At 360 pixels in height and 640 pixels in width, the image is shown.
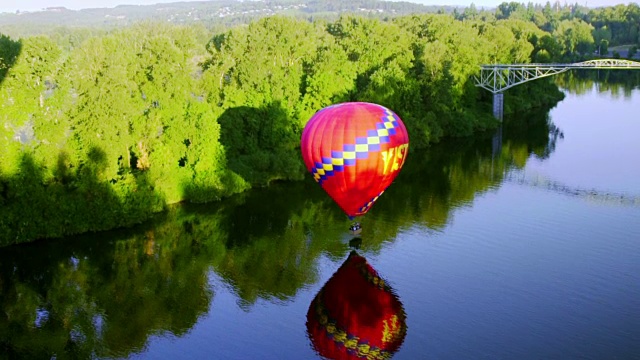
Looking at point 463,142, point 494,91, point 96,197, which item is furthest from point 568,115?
point 96,197

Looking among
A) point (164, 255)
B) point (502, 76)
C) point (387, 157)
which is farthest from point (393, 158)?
point (502, 76)

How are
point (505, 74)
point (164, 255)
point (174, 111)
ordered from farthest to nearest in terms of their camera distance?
1. point (505, 74)
2. point (174, 111)
3. point (164, 255)

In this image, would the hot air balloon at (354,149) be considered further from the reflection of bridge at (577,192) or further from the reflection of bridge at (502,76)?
the reflection of bridge at (502,76)

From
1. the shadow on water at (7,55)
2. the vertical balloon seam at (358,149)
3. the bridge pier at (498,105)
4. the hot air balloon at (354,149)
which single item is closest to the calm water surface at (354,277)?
the hot air balloon at (354,149)

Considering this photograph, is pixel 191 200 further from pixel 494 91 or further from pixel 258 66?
pixel 494 91

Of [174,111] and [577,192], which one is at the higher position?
[174,111]

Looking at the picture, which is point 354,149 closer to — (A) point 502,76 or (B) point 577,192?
(B) point 577,192

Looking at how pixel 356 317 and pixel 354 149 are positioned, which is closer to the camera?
pixel 356 317
